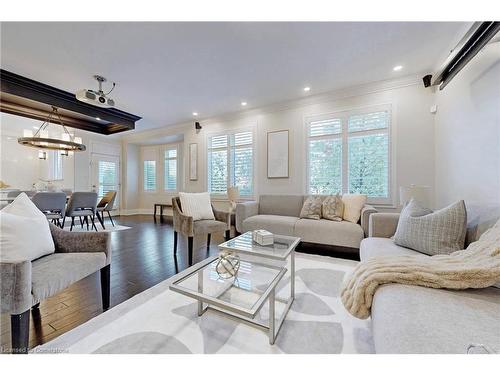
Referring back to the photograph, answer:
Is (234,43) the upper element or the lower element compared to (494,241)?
upper

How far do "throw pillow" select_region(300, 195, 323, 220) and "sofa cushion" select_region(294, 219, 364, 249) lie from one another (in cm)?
14

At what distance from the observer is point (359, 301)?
1.04m

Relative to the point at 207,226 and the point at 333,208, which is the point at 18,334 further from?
the point at 333,208

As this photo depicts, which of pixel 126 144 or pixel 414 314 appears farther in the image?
pixel 126 144

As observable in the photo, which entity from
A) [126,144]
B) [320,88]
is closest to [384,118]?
[320,88]

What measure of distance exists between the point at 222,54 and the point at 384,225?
272cm

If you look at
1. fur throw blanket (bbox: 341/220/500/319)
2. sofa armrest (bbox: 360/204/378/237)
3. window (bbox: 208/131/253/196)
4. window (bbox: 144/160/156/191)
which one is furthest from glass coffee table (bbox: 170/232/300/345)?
window (bbox: 144/160/156/191)

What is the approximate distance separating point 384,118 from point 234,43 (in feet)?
8.39

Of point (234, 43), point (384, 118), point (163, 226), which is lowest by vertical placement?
point (163, 226)

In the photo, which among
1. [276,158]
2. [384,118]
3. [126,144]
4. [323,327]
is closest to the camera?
[323,327]

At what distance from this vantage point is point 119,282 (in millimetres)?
1962

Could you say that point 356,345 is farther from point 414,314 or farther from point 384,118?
point 384,118

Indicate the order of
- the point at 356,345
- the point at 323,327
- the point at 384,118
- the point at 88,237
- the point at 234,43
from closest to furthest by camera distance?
1. the point at 356,345
2. the point at 323,327
3. the point at 88,237
4. the point at 234,43
5. the point at 384,118

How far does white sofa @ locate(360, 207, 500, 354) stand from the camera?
0.65 m
